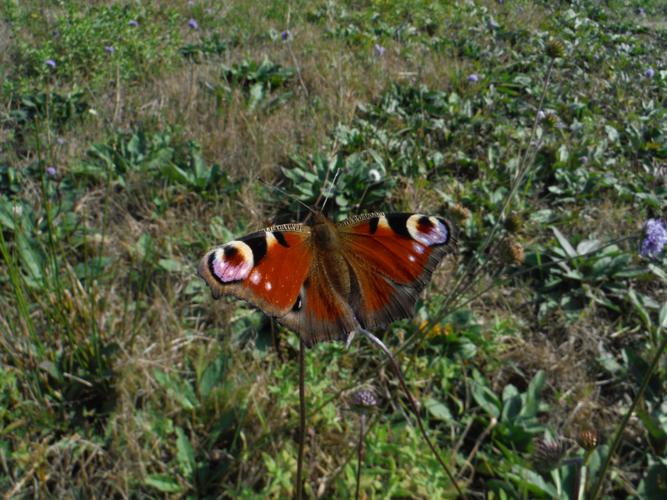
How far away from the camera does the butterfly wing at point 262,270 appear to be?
1.15 meters

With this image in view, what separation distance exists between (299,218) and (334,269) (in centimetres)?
145

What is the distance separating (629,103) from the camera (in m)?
4.44

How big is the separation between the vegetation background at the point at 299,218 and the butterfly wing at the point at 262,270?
1.08 feet

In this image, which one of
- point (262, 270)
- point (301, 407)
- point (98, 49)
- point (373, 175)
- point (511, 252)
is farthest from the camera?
point (98, 49)

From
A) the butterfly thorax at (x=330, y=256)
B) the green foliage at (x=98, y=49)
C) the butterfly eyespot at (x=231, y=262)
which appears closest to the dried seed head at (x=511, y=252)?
the butterfly thorax at (x=330, y=256)

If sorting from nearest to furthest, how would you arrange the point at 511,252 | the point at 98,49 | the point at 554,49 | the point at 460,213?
1. the point at 511,252
2. the point at 554,49
3. the point at 460,213
4. the point at 98,49

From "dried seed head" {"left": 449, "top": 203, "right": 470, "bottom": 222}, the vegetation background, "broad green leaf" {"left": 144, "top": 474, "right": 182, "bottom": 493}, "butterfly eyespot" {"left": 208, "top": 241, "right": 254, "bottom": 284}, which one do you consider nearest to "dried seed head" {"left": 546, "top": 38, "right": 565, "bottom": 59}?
the vegetation background

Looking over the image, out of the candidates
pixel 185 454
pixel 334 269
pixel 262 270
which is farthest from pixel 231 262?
pixel 185 454

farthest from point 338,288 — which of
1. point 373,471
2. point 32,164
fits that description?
point 32,164

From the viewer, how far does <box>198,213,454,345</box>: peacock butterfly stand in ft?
3.88

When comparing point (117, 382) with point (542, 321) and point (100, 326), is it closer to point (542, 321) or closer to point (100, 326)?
point (100, 326)

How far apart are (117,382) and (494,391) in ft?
5.00

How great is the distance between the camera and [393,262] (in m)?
1.36

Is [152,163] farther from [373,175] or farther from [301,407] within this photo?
[301,407]
